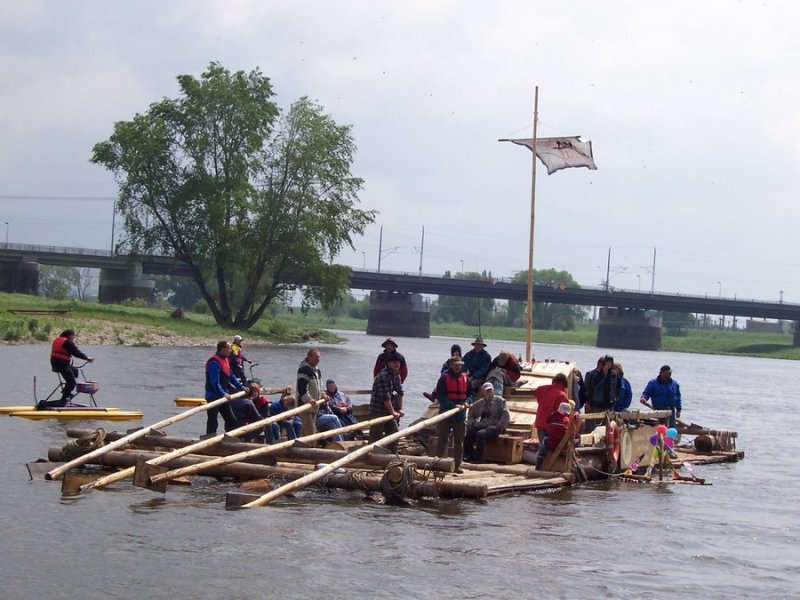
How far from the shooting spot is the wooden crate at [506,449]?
19.0m

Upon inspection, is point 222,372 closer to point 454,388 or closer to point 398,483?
point 454,388

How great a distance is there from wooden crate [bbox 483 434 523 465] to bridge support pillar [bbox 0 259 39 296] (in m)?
82.9

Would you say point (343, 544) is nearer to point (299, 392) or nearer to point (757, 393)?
point (299, 392)

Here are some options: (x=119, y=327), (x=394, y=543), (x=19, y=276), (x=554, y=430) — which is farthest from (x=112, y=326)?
(x=394, y=543)

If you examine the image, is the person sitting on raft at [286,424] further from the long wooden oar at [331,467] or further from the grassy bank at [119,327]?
the grassy bank at [119,327]

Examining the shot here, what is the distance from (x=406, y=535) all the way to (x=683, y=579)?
129 inches

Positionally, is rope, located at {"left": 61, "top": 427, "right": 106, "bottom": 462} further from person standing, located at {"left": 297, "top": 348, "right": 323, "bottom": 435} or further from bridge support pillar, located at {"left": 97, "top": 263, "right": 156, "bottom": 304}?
bridge support pillar, located at {"left": 97, "top": 263, "right": 156, "bottom": 304}

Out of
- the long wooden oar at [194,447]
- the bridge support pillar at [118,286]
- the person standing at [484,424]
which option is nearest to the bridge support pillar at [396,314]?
the bridge support pillar at [118,286]

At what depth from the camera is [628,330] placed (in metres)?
127

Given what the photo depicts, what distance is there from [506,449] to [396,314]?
105 m

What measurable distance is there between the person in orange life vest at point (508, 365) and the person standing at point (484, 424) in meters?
0.94

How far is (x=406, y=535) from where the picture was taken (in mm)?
14391

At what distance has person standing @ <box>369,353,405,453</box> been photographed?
18.9 meters

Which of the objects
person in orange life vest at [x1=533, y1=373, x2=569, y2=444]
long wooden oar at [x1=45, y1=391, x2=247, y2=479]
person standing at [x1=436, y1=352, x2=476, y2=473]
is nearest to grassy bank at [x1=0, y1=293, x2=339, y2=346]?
long wooden oar at [x1=45, y1=391, x2=247, y2=479]
